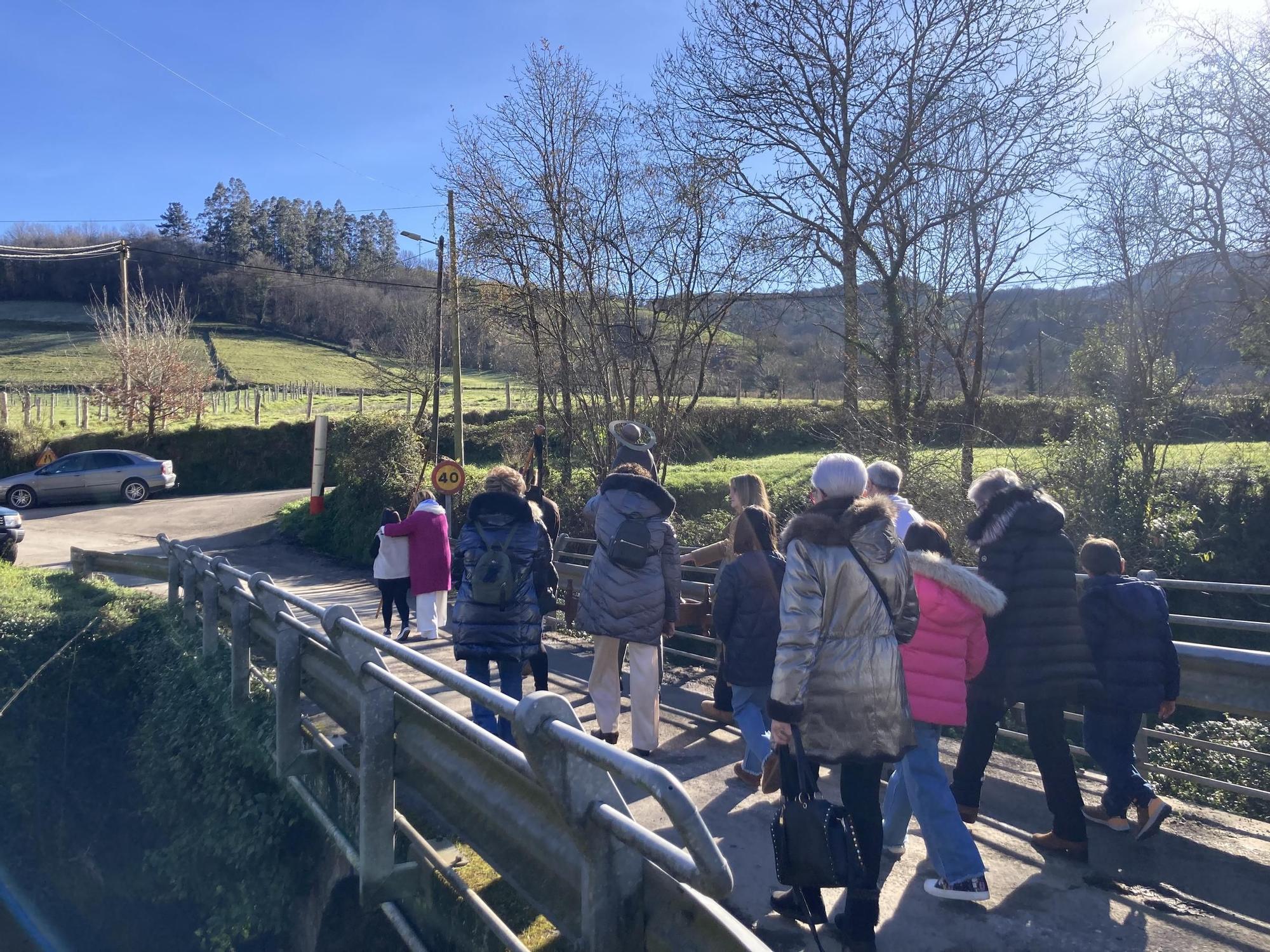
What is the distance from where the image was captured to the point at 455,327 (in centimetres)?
2067

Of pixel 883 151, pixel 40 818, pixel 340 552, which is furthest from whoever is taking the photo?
pixel 340 552

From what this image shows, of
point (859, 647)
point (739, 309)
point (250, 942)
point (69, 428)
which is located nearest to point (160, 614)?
point (250, 942)

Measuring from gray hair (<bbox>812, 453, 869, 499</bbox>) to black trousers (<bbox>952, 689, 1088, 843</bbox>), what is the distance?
1.42 m

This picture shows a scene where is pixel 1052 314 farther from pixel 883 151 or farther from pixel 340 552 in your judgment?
pixel 340 552

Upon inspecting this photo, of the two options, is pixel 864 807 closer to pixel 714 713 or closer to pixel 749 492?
pixel 749 492

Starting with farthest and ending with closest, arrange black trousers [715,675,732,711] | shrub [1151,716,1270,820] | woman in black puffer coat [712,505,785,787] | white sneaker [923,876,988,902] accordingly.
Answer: shrub [1151,716,1270,820] < black trousers [715,675,732,711] < woman in black puffer coat [712,505,785,787] < white sneaker [923,876,988,902]

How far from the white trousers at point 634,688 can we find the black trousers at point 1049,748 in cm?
198

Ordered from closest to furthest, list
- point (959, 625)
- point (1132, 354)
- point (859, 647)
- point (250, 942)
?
1. point (859, 647)
2. point (959, 625)
3. point (250, 942)
4. point (1132, 354)

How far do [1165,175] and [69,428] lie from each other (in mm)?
36370

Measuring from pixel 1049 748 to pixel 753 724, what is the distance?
1601 mm

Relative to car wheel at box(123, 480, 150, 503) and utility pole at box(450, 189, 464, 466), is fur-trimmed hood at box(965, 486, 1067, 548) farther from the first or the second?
car wheel at box(123, 480, 150, 503)

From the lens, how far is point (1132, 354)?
15445 mm

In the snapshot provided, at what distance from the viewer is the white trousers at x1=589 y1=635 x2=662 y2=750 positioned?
561 centimetres

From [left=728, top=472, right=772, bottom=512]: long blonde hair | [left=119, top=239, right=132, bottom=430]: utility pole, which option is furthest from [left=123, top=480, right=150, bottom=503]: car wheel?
[left=728, top=472, right=772, bottom=512]: long blonde hair
